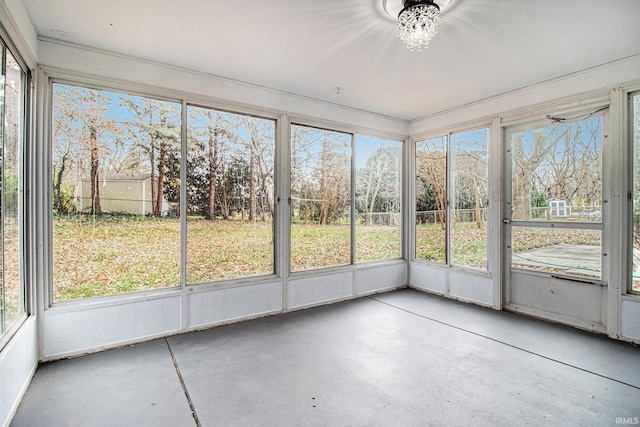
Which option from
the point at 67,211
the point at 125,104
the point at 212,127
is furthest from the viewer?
the point at 212,127

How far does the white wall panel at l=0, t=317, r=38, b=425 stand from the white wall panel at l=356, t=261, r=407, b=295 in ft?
12.1

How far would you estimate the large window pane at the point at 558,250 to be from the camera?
3.54m

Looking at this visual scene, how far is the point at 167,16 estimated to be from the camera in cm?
246

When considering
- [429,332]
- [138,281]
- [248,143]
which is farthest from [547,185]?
[138,281]

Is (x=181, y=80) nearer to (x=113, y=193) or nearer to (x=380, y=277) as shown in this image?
(x=113, y=193)

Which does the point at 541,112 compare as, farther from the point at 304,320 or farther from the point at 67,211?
the point at 67,211

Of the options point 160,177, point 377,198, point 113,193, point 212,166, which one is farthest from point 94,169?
point 377,198

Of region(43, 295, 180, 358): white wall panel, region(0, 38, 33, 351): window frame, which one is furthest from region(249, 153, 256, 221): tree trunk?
region(0, 38, 33, 351): window frame

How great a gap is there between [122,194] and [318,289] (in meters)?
2.64

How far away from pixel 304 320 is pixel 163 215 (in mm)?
2019

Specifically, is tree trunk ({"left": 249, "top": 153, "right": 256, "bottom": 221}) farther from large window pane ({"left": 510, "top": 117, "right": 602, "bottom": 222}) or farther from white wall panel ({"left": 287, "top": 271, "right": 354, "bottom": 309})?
large window pane ({"left": 510, "top": 117, "right": 602, "bottom": 222})

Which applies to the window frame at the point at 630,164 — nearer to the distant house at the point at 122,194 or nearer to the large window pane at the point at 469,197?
the large window pane at the point at 469,197

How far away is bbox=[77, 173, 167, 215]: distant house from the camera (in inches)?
120

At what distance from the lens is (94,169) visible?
3076 mm
